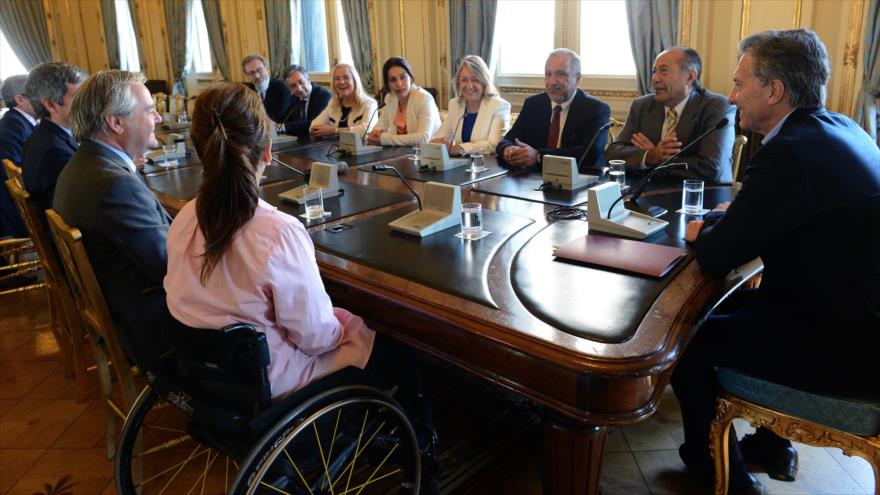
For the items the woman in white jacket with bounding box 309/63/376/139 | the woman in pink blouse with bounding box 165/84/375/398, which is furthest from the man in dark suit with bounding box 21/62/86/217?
the woman in white jacket with bounding box 309/63/376/139

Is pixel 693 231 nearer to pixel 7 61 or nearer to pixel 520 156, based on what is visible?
pixel 520 156

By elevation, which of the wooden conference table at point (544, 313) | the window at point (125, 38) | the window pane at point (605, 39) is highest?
the window at point (125, 38)

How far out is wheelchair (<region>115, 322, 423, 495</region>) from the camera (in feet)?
3.66

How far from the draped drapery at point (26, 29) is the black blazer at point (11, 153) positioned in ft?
25.1

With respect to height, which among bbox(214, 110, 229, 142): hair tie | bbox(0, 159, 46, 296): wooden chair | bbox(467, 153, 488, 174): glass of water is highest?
bbox(214, 110, 229, 142): hair tie

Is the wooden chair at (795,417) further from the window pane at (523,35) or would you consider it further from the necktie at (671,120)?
the window pane at (523,35)

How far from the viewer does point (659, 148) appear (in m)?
2.59

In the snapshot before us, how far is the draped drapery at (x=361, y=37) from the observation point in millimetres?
6453

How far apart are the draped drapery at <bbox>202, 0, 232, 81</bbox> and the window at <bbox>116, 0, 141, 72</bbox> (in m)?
2.04

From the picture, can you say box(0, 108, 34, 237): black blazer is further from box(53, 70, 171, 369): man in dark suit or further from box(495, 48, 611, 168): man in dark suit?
box(495, 48, 611, 168): man in dark suit

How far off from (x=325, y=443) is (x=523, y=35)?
16.7 feet

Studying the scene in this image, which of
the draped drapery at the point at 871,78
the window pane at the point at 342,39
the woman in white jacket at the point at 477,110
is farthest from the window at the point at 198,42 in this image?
the draped drapery at the point at 871,78

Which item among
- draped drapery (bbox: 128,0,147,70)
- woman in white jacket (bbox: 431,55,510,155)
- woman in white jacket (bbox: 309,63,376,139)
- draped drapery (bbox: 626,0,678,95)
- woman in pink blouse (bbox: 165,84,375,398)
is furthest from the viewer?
draped drapery (bbox: 128,0,147,70)

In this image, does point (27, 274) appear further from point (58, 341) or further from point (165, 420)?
point (165, 420)
